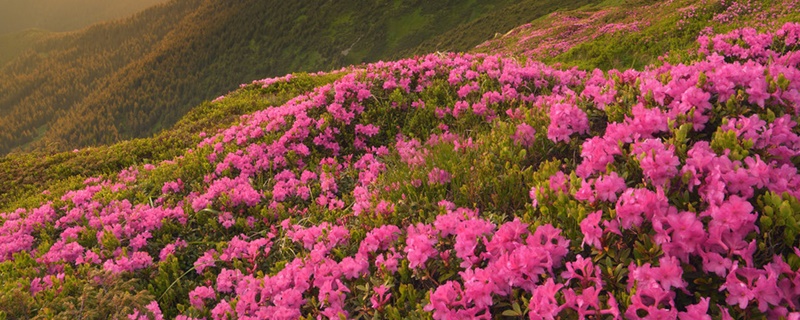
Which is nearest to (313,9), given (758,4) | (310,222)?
(758,4)

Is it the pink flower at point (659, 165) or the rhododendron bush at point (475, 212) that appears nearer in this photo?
the rhododendron bush at point (475, 212)

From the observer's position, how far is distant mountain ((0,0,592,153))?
106 meters

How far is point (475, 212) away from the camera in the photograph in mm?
4223

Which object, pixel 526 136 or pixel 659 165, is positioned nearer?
pixel 659 165

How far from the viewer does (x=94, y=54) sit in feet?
557

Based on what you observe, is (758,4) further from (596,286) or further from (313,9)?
(313,9)

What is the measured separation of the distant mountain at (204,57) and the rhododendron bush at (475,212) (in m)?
73.4

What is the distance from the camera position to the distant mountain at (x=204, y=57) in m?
106

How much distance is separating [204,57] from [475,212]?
466ft

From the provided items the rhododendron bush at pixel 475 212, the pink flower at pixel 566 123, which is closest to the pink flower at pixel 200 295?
the rhododendron bush at pixel 475 212

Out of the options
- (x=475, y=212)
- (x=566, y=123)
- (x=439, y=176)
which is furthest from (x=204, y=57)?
(x=475, y=212)

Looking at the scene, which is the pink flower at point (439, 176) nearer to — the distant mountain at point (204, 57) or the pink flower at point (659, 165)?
the pink flower at point (659, 165)

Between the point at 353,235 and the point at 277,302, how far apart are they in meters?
1.16

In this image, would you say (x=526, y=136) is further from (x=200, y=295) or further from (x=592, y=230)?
(x=200, y=295)
